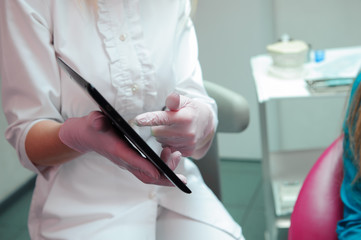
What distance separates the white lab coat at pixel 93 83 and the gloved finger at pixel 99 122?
212mm

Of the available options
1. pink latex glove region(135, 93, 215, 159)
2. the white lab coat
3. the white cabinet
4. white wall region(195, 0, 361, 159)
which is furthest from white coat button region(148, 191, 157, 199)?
white wall region(195, 0, 361, 159)

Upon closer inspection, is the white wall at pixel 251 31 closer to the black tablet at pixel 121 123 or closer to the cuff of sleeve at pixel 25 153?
the cuff of sleeve at pixel 25 153

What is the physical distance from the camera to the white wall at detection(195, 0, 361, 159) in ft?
7.63

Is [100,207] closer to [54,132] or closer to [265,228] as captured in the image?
[54,132]

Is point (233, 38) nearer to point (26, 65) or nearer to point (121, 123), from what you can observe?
point (26, 65)

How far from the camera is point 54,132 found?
0.96m

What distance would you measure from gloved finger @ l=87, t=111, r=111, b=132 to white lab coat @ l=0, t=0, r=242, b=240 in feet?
0.70

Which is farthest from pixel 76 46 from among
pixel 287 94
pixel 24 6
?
pixel 287 94

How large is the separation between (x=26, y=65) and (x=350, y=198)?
2.55 feet

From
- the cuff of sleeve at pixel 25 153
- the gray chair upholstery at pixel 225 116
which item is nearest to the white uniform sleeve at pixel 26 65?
the cuff of sleeve at pixel 25 153

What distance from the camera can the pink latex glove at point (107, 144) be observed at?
77 cm

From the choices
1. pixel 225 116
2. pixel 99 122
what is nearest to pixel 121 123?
pixel 99 122

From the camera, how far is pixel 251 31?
8.21 ft

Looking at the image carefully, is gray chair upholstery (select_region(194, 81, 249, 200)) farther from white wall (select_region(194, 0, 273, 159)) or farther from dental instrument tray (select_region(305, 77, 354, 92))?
white wall (select_region(194, 0, 273, 159))
